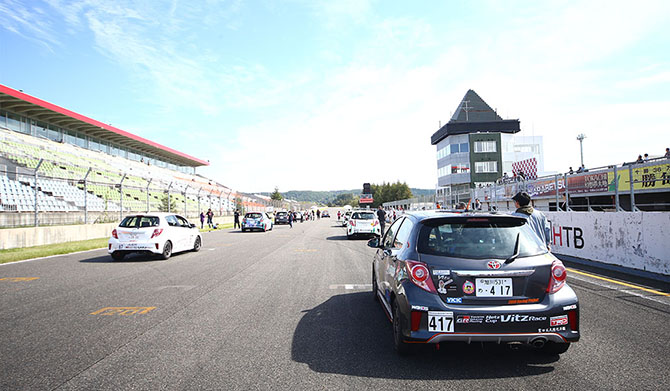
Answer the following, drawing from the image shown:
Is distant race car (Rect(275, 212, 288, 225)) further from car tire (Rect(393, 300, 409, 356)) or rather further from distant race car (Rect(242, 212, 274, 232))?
car tire (Rect(393, 300, 409, 356))

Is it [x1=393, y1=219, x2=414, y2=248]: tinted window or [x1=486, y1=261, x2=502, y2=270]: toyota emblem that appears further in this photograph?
[x1=393, y1=219, x2=414, y2=248]: tinted window

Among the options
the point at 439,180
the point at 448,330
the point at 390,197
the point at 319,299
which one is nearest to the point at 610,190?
the point at 319,299

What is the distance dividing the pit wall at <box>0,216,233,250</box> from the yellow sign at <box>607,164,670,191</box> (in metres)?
21.3

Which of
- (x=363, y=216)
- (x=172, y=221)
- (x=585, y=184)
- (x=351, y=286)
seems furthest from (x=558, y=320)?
(x=363, y=216)

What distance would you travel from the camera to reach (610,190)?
48.1 feet

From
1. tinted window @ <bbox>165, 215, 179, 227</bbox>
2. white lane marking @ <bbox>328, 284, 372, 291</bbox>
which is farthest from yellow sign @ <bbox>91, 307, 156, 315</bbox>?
tinted window @ <bbox>165, 215, 179, 227</bbox>

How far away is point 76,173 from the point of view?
27.1 meters

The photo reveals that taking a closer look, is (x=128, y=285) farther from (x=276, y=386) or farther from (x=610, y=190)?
(x=610, y=190)

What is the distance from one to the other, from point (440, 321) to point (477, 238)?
0.95m

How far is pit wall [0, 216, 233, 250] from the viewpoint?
15078 mm

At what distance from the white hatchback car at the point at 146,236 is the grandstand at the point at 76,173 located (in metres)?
6.24

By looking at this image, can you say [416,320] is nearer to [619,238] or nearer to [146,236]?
[619,238]

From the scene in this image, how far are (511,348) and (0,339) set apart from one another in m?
5.74

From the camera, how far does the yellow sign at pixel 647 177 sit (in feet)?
41.7
